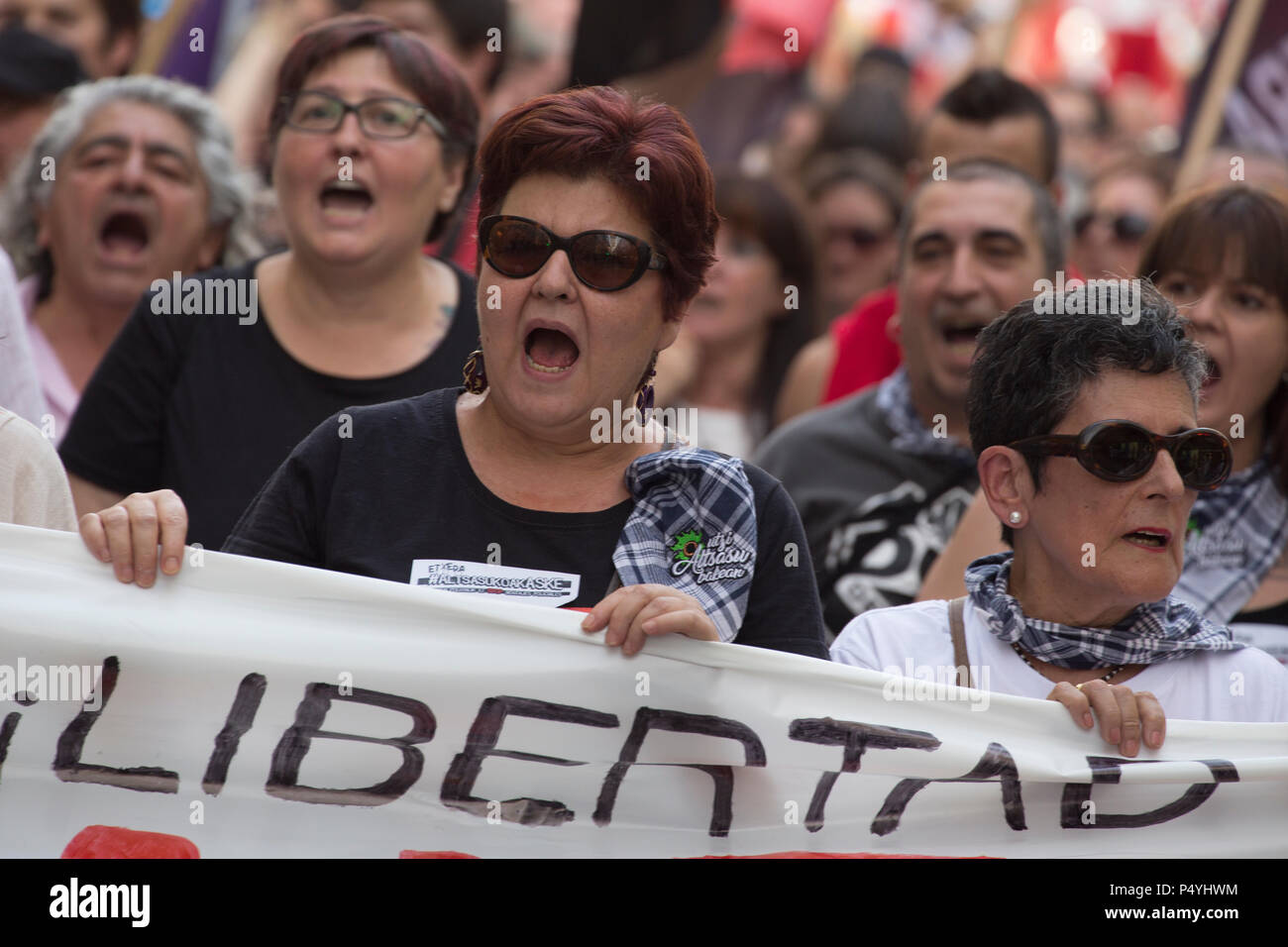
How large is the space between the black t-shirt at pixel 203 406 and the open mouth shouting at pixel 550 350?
0.88 m

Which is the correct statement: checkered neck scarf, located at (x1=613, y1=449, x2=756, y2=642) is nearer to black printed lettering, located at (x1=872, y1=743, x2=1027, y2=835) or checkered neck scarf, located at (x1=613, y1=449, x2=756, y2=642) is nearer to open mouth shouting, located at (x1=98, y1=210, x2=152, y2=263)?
→ black printed lettering, located at (x1=872, y1=743, x2=1027, y2=835)

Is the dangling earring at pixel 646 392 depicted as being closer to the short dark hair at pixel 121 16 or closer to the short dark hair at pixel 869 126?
the short dark hair at pixel 121 16

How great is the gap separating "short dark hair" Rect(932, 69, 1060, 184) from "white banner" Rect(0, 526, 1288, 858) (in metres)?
3.49

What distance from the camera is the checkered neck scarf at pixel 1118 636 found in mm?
3033

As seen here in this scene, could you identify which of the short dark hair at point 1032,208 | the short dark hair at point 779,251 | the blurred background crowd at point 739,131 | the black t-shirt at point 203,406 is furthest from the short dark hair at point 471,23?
the black t-shirt at point 203,406

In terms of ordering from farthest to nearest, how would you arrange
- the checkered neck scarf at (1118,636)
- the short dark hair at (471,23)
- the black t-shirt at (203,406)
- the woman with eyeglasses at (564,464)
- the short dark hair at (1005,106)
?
1. the short dark hair at (471,23)
2. the short dark hair at (1005,106)
3. the black t-shirt at (203,406)
4. the checkered neck scarf at (1118,636)
5. the woman with eyeglasses at (564,464)

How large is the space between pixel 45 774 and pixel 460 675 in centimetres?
67

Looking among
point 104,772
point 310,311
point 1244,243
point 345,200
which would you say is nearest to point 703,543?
point 104,772

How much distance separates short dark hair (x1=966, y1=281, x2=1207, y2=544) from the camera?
10.0 feet

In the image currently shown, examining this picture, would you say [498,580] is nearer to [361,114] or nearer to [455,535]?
[455,535]

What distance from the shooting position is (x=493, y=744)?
291 cm

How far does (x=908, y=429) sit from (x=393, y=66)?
166cm

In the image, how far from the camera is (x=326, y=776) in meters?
2.87
